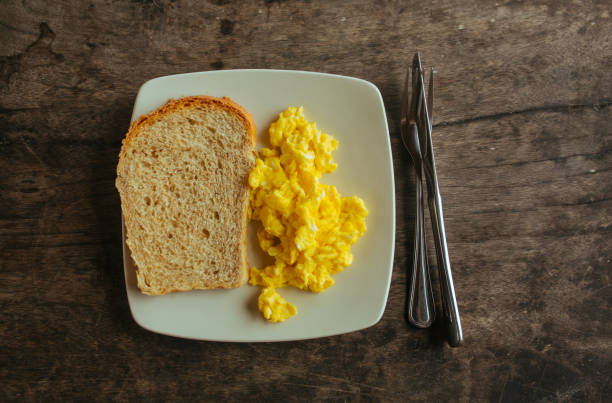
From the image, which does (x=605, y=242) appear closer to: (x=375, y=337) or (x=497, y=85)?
(x=497, y=85)

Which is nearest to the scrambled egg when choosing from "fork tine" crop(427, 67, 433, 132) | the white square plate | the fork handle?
the white square plate

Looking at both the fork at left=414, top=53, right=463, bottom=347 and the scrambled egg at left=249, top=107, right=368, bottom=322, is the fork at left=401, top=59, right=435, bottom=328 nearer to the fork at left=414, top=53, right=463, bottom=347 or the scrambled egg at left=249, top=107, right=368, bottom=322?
the fork at left=414, top=53, right=463, bottom=347

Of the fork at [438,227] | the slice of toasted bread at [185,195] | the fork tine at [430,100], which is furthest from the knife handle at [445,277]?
the slice of toasted bread at [185,195]

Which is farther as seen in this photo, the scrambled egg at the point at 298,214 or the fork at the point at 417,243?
the fork at the point at 417,243

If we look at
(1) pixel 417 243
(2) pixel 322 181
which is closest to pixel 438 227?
(1) pixel 417 243

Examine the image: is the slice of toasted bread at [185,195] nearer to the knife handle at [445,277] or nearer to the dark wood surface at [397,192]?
the dark wood surface at [397,192]
